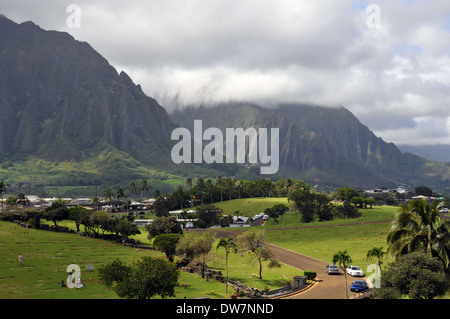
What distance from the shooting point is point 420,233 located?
117 ft

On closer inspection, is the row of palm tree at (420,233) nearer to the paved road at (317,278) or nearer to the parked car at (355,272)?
the paved road at (317,278)

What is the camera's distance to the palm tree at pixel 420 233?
3509cm

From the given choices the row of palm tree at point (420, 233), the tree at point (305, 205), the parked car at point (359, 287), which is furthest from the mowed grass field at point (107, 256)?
the tree at point (305, 205)

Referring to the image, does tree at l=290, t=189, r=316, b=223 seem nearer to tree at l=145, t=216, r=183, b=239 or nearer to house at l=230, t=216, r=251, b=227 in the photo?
house at l=230, t=216, r=251, b=227

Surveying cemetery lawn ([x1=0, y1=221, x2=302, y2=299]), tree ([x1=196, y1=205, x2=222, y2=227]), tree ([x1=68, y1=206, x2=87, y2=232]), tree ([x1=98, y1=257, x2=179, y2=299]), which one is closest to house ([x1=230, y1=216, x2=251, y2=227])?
tree ([x1=196, y1=205, x2=222, y2=227])

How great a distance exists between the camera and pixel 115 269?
4309 cm

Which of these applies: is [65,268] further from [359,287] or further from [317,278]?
[359,287]

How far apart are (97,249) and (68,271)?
28.2m

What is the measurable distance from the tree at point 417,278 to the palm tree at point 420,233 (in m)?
1.15

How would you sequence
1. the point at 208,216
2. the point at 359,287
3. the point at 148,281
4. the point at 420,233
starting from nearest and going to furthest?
the point at 420,233
the point at 148,281
the point at 359,287
the point at 208,216

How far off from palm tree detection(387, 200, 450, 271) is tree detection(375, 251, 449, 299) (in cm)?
115

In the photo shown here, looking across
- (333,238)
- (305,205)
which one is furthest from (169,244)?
(305,205)

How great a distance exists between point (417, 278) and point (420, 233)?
3.93 metres
